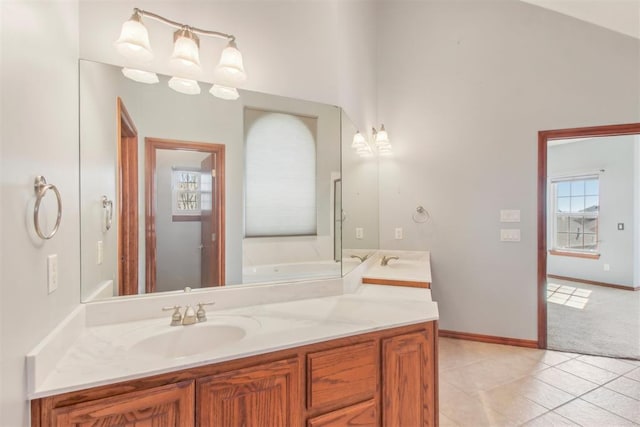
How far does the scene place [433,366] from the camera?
1445mm

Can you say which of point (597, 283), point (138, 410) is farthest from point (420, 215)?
point (597, 283)

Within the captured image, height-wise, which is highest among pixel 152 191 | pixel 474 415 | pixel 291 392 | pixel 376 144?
pixel 376 144

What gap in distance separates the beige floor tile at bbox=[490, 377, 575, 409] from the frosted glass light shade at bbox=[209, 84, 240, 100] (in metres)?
2.64

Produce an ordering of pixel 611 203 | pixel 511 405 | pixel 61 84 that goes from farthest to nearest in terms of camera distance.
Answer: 1. pixel 611 203
2. pixel 511 405
3. pixel 61 84

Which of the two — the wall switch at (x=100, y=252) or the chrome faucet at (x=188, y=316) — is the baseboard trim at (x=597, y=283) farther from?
the wall switch at (x=100, y=252)

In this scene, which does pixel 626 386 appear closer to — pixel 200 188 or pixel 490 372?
pixel 490 372

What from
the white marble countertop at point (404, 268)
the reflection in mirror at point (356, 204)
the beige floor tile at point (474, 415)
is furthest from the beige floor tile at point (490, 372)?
the reflection in mirror at point (356, 204)


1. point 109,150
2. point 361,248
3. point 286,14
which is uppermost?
point 286,14

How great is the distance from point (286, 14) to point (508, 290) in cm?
299

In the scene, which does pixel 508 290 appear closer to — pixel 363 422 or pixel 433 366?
pixel 433 366

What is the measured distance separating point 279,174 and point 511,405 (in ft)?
6.92

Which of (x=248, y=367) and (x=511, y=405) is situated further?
(x=511, y=405)

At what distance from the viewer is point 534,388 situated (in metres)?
2.19

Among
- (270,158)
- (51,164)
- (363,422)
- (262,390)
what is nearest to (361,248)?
(270,158)
